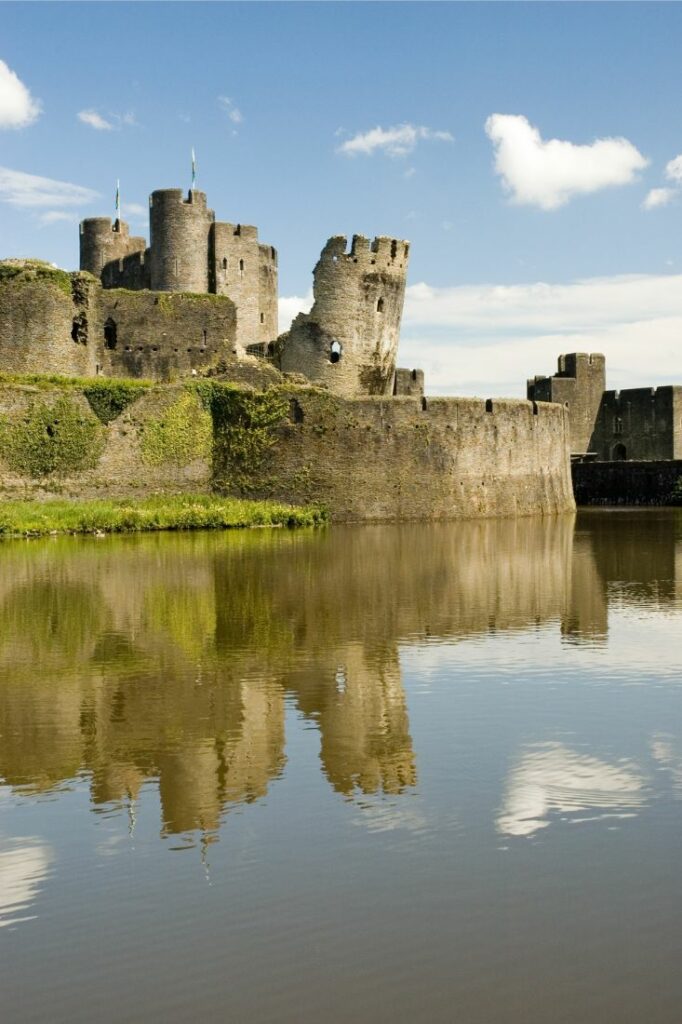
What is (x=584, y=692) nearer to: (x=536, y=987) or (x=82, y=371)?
(x=536, y=987)

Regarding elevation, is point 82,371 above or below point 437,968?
above

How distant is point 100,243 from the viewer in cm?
4597

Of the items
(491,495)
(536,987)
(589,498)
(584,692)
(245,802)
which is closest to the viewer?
(536,987)

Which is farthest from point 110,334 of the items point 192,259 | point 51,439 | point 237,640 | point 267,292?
point 237,640

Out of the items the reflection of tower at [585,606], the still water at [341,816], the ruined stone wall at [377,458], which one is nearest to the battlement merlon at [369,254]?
the ruined stone wall at [377,458]

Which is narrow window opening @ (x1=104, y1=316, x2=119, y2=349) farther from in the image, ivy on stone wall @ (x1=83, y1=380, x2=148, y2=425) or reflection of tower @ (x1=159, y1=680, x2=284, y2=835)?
reflection of tower @ (x1=159, y1=680, x2=284, y2=835)

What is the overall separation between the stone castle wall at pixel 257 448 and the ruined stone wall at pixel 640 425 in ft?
70.3

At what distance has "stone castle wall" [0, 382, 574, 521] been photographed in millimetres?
31891

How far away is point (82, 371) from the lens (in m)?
37.1

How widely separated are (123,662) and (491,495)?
2529 centimetres

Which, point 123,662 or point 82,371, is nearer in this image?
point 123,662

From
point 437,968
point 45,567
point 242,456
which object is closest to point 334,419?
point 242,456

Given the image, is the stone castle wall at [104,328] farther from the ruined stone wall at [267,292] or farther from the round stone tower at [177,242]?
the ruined stone wall at [267,292]

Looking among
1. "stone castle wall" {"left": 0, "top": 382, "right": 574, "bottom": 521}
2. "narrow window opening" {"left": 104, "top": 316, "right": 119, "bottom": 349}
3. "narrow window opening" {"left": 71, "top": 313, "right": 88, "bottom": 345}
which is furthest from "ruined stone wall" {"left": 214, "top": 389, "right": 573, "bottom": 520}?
"narrow window opening" {"left": 104, "top": 316, "right": 119, "bottom": 349}
